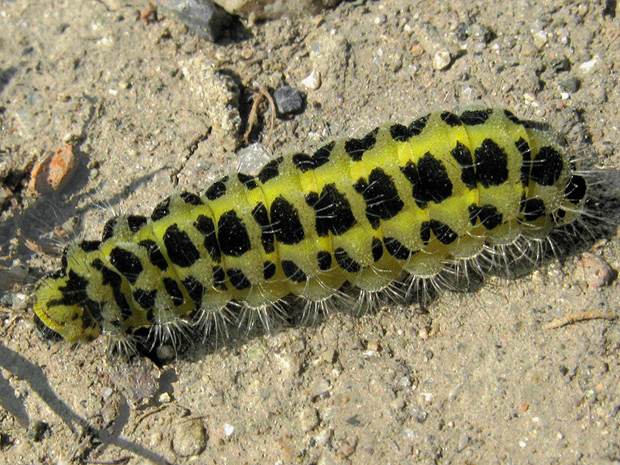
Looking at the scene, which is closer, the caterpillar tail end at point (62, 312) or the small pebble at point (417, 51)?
the caterpillar tail end at point (62, 312)

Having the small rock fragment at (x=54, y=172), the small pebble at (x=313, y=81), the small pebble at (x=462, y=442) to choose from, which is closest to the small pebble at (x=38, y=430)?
the small rock fragment at (x=54, y=172)

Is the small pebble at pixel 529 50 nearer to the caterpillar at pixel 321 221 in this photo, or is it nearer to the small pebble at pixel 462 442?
the caterpillar at pixel 321 221

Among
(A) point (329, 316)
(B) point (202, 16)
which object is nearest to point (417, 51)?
(B) point (202, 16)

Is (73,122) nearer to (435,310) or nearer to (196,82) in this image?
(196,82)

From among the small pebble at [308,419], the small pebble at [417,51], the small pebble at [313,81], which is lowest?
the small pebble at [308,419]

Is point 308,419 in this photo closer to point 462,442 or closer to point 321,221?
point 462,442

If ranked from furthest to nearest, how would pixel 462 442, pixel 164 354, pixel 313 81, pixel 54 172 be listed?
pixel 313 81 < pixel 54 172 < pixel 164 354 < pixel 462 442

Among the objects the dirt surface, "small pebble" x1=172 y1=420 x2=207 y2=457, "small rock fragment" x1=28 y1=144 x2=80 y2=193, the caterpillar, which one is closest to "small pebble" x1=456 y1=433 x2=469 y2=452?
the dirt surface
